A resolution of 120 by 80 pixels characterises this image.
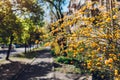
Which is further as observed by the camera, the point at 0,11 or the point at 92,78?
the point at 0,11

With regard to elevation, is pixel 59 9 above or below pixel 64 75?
above

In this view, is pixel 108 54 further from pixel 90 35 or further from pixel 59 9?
pixel 59 9

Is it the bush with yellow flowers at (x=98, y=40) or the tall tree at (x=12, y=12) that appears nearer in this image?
the bush with yellow flowers at (x=98, y=40)

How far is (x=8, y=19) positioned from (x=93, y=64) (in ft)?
56.6

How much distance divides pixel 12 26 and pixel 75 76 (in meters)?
9.00

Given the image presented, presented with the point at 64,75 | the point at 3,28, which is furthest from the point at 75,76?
the point at 3,28

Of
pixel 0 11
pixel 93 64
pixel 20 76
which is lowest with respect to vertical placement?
pixel 20 76

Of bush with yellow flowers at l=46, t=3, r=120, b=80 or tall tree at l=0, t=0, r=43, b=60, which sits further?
tall tree at l=0, t=0, r=43, b=60

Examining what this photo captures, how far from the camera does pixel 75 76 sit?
20.3m

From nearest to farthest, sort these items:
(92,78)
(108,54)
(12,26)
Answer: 1. (108,54)
2. (92,78)
3. (12,26)

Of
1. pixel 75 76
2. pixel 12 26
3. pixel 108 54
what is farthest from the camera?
pixel 12 26

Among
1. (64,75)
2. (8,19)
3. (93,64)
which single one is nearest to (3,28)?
(8,19)

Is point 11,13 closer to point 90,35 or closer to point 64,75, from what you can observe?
point 64,75

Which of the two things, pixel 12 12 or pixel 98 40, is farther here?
pixel 12 12
